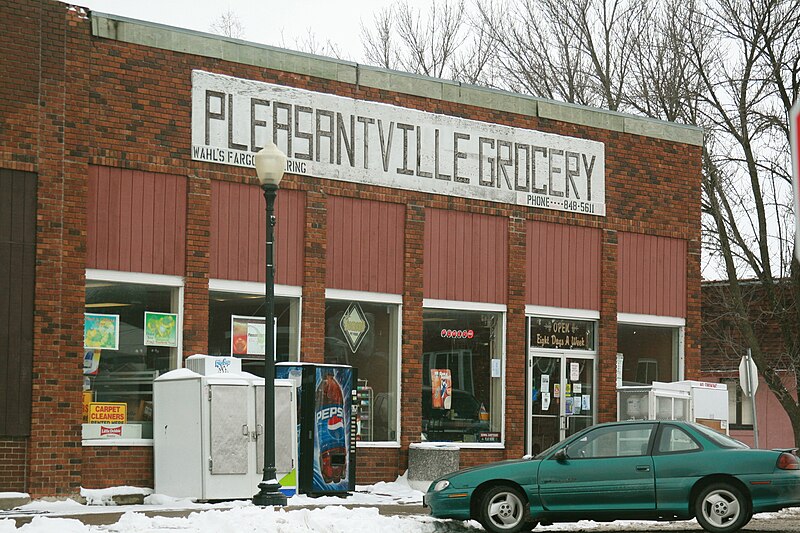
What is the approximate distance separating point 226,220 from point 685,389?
952cm

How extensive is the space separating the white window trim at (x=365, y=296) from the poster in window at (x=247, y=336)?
1.46 metres

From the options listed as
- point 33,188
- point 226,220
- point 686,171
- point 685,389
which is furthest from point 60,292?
point 686,171

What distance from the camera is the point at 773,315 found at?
3522 cm

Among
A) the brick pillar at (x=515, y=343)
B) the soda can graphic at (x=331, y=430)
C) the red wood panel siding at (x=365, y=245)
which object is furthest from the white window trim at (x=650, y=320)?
the soda can graphic at (x=331, y=430)

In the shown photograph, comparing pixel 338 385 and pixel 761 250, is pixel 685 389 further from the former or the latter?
pixel 761 250

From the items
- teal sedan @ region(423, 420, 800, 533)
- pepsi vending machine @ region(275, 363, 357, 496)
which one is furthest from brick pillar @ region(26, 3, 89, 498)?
teal sedan @ region(423, 420, 800, 533)

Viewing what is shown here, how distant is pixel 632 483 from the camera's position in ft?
47.9

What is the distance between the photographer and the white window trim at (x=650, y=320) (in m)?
24.2

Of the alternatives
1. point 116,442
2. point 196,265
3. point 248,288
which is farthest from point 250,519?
point 248,288

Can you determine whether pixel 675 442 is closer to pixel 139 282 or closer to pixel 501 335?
pixel 501 335

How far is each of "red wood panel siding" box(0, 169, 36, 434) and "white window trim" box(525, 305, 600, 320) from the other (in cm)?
947

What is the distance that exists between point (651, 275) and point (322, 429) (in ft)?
29.4

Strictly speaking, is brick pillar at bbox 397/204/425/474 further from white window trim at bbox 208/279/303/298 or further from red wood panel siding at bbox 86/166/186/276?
red wood panel siding at bbox 86/166/186/276

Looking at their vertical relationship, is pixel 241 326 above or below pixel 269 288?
below
